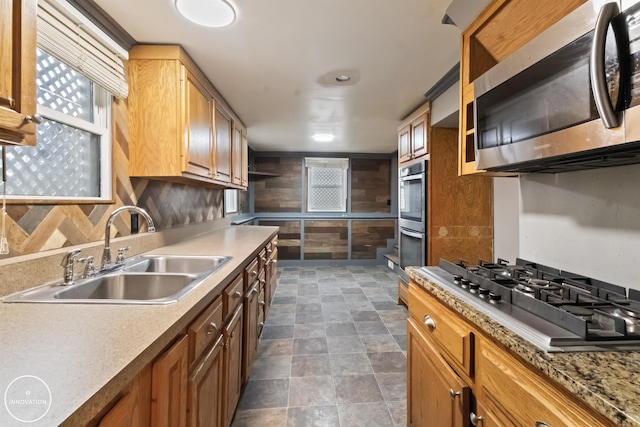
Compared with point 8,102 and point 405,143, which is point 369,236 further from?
point 8,102

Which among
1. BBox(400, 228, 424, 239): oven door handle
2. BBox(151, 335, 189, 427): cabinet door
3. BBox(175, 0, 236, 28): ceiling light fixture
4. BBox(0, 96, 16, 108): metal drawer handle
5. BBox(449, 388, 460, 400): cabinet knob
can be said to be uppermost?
BBox(175, 0, 236, 28): ceiling light fixture

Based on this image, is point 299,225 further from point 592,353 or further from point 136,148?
point 592,353

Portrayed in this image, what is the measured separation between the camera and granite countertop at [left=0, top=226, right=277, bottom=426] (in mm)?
517

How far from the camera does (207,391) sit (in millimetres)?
1146

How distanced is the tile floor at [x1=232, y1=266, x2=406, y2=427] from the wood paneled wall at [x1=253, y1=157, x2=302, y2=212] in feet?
7.25

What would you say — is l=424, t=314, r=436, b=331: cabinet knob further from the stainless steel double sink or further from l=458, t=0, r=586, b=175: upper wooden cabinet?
the stainless steel double sink

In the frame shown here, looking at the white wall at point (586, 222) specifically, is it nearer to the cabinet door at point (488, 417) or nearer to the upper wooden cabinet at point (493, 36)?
the upper wooden cabinet at point (493, 36)

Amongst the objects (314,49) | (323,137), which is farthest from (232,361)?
(323,137)

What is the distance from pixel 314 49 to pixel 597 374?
199 cm

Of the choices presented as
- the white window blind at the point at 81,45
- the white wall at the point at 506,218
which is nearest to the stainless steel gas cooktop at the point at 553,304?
the white wall at the point at 506,218

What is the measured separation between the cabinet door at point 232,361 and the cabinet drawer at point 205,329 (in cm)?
16

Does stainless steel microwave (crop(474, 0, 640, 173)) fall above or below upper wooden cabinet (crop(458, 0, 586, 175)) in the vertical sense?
below

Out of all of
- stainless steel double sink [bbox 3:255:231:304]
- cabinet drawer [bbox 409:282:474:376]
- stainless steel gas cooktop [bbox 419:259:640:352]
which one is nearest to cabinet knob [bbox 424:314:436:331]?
cabinet drawer [bbox 409:282:474:376]

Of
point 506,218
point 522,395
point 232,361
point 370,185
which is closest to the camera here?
point 522,395
